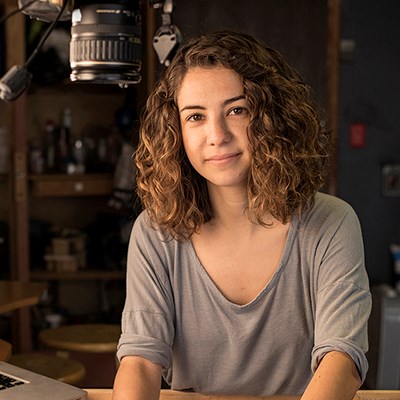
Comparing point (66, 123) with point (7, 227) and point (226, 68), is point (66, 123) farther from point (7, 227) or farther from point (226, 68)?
point (226, 68)

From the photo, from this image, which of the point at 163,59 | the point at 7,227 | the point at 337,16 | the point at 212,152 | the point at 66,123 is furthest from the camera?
the point at 66,123

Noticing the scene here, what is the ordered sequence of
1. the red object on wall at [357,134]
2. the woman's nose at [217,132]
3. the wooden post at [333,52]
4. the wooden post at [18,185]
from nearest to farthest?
1. the woman's nose at [217,132]
2. the wooden post at [333,52]
3. the wooden post at [18,185]
4. the red object on wall at [357,134]

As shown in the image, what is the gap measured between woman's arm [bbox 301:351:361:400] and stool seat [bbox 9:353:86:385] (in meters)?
1.61

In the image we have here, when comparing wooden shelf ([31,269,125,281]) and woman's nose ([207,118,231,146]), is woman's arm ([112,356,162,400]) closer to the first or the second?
woman's nose ([207,118,231,146])

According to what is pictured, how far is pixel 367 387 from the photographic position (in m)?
4.32

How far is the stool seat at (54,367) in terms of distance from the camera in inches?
120

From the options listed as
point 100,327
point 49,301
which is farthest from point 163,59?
point 49,301

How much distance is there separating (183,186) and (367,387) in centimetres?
282

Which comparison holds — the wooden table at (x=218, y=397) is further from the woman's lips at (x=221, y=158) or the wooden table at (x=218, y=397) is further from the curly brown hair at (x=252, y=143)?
the woman's lips at (x=221, y=158)

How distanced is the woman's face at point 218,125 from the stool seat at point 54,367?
1.57 metres

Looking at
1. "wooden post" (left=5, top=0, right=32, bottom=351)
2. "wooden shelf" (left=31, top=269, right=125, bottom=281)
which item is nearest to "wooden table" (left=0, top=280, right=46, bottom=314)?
"wooden post" (left=5, top=0, right=32, bottom=351)

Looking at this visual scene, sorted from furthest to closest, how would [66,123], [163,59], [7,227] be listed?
[66,123] < [7,227] < [163,59]

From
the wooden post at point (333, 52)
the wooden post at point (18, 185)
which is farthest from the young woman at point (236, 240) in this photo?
the wooden post at point (18, 185)

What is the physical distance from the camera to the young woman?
166 cm
